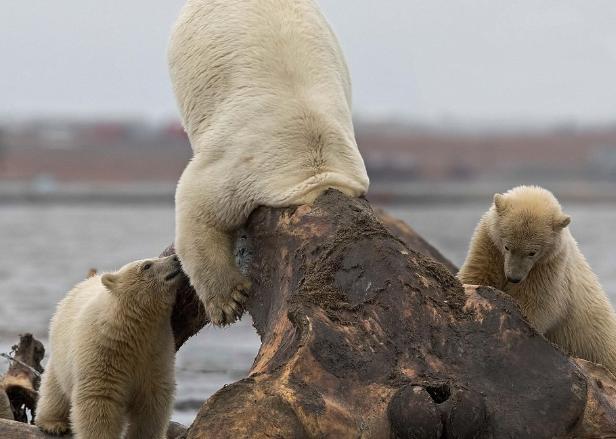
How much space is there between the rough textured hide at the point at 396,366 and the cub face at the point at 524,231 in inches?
41.5

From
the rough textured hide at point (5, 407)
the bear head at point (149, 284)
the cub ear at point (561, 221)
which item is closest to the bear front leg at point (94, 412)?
the bear head at point (149, 284)

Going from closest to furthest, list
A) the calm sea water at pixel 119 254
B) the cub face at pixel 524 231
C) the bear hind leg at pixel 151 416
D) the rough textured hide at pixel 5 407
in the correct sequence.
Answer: the cub face at pixel 524 231 < the bear hind leg at pixel 151 416 < the rough textured hide at pixel 5 407 < the calm sea water at pixel 119 254

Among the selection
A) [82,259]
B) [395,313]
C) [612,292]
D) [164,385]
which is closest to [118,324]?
[164,385]

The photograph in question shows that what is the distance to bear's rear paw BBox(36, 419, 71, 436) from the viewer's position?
19.1 feet

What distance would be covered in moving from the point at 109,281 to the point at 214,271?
3.51 ft

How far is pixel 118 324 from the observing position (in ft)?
18.9

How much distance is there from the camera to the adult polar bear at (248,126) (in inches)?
199

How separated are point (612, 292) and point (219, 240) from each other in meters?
11.2

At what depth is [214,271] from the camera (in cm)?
505

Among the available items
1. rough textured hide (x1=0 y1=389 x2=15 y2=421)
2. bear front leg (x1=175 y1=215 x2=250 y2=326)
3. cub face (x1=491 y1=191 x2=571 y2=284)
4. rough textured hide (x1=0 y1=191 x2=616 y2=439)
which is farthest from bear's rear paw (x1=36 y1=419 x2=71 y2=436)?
cub face (x1=491 y1=191 x2=571 y2=284)

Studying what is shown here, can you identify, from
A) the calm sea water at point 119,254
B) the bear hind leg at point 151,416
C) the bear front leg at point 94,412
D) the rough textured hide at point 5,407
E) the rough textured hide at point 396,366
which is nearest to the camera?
the rough textured hide at point 396,366

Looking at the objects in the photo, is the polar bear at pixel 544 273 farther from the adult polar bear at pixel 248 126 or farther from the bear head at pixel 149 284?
the bear head at pixel 149 284

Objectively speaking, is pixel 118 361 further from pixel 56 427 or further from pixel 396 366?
pixel 396 366

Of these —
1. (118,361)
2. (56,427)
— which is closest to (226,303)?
(118,361)
